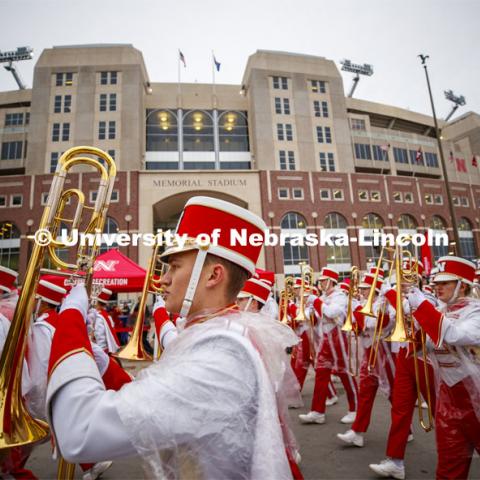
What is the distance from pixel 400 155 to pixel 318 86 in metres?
15.4

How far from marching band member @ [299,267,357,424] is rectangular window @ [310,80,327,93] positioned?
40056 millimetres

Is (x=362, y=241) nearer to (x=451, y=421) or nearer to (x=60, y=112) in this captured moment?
(x=451, y=421)

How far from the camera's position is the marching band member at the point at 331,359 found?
6.16 meters

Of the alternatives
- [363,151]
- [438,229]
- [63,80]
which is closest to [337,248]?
[438,229]

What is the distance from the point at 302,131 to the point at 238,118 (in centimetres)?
838

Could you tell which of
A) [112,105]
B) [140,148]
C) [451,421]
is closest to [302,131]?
[140,148]

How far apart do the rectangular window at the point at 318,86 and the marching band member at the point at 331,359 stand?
4006 centimetres

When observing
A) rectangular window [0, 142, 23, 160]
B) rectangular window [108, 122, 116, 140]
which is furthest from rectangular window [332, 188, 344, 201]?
rectangular window [0, 142, 23, 160]

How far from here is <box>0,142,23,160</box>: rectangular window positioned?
39.3 metres

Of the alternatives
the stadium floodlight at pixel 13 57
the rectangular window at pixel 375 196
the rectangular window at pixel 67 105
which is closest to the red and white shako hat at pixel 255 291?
the rectangular window at pixel 375 196

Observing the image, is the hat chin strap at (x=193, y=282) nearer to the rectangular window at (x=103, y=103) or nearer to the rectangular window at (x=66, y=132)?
the rectangular window at (x=66, y=132)

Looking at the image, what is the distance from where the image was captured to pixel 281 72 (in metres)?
40.3

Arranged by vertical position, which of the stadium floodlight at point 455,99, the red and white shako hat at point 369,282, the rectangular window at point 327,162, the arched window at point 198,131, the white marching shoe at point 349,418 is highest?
the stadium floodlight at point 455,99

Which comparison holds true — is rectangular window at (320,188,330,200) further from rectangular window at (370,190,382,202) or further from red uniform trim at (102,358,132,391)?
red uniform trim at (102,358,132,391)
